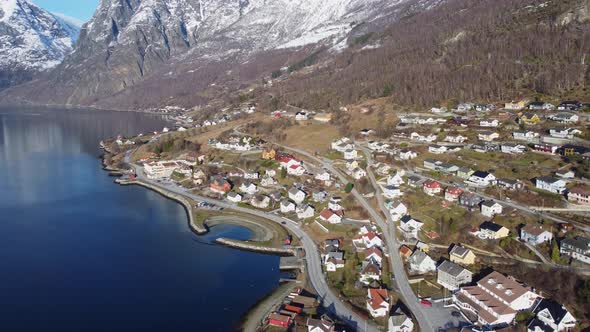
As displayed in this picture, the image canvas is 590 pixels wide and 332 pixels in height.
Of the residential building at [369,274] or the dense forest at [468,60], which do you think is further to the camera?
the dense forest at [468,60]

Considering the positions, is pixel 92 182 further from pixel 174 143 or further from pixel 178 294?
pixel 178 294

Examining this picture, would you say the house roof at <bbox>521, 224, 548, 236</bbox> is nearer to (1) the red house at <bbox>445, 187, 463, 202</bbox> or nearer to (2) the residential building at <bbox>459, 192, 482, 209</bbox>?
(2) the residential building at <bbox>459, 192, 482, 209</bbox>

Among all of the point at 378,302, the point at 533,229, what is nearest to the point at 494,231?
the point at 533,229

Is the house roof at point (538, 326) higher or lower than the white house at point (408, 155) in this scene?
lower

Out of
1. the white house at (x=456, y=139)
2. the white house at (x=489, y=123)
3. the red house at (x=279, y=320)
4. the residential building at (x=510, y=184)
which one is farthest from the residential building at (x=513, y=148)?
the red house at (x=279, y=320)

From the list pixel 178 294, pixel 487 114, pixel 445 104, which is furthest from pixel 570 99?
pixel 178 294

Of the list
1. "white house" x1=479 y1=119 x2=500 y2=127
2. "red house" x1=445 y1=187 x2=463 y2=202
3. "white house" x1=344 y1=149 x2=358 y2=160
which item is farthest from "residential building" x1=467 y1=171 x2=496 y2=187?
"white house" x1=479 y1=119 x2=500 y2=127

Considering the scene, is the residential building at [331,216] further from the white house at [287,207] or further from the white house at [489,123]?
the white house at [489,123]
